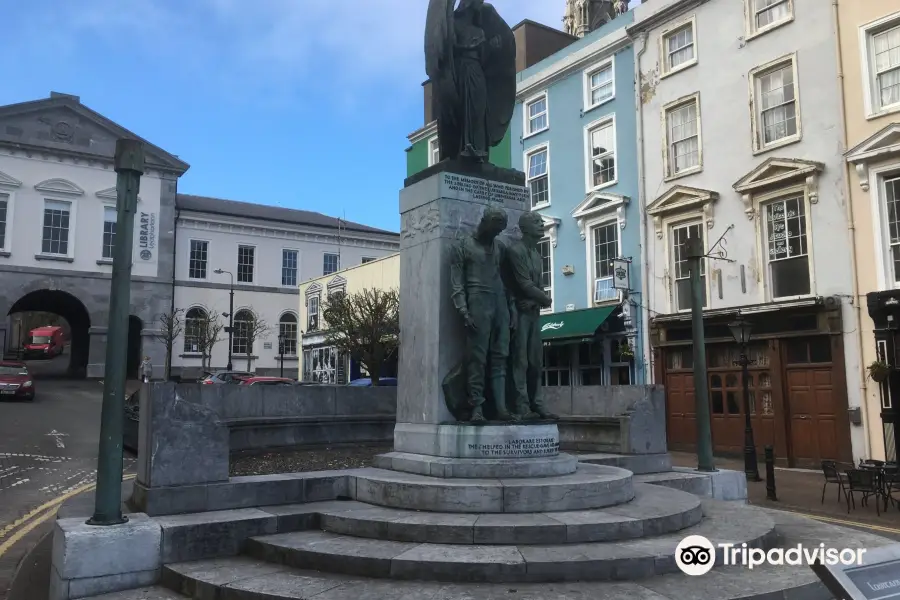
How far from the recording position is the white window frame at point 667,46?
22.0 meters

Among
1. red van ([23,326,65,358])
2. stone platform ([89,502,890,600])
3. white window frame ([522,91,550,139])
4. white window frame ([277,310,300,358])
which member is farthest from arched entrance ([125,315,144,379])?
stone platform ([89,502,890,600])

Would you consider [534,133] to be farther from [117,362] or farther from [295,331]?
[295,331]

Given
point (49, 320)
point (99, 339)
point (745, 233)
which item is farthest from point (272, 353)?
point (49, 320)

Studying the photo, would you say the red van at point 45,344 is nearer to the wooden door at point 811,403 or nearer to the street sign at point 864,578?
the wooden door at point 811,403

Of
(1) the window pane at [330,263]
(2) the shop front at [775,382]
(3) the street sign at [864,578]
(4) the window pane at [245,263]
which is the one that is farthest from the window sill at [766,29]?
(4) the window pane at [245,263]

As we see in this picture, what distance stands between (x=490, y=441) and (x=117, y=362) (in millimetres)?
3623

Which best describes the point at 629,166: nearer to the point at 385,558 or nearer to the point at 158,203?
the point at 385,558

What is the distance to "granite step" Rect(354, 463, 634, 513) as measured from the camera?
6.42 meters

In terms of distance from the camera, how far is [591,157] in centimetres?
2531

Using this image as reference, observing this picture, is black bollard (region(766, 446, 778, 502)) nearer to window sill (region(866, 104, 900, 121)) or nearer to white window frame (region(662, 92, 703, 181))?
window sill (region(866, 104, 900, 121))

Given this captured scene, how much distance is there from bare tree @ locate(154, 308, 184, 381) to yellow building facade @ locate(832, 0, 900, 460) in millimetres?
35632

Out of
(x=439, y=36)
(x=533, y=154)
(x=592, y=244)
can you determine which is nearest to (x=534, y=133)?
(x=533, y=154)

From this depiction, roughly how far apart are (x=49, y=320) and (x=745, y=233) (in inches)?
3320

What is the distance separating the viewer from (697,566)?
5410mm
